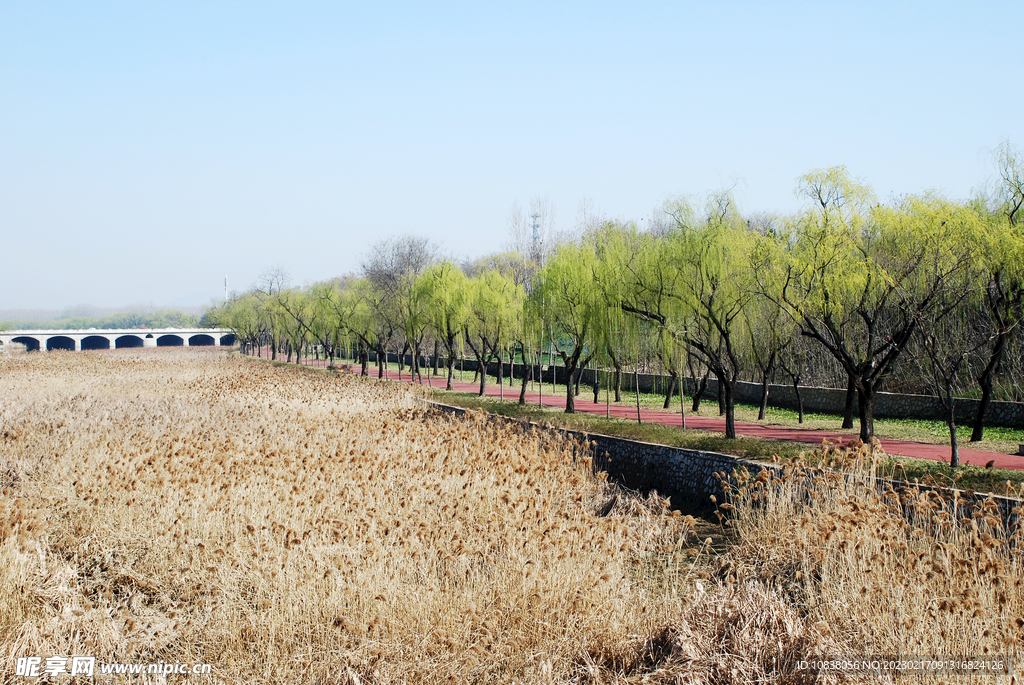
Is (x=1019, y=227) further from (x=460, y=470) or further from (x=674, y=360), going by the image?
(x=460, y=470)

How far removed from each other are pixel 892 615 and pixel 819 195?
11695mm

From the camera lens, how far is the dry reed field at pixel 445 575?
5.82m

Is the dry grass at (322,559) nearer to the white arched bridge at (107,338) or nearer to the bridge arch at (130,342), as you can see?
the white arched bridge at (107,338)

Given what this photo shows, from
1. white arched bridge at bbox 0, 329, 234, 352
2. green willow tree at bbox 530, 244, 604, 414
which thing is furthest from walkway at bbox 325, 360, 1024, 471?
white arched bridge at bbox 0, 329, 234, 352

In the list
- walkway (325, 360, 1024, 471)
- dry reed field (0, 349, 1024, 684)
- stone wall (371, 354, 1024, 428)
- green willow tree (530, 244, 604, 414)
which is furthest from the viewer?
green willow tree (530, 244, 604, 414)

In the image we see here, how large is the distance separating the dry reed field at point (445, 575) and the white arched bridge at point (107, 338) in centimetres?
8933

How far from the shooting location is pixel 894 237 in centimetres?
1474

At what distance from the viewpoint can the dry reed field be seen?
229 inches

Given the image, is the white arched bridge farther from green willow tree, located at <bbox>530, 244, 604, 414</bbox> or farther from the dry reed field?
the dry reed field

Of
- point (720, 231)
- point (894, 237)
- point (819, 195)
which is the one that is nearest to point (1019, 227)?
point (894, 237)

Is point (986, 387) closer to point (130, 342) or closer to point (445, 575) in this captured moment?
point (445, 575)

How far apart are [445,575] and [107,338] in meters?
126

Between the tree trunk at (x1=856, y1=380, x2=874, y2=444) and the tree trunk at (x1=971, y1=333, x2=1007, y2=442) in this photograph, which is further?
the tree trunk at (x1=971, y1=333, x2=1007, y2=442)

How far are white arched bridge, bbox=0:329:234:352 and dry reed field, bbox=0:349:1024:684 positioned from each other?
89328 mm
